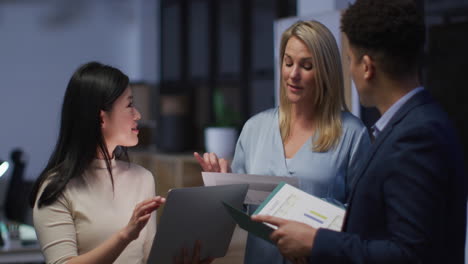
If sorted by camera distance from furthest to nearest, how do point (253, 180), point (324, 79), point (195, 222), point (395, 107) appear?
point (324, 79)
point (253, 180)
point (195, 222)
point (395, 107)

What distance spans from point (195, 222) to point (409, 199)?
664 millimetres

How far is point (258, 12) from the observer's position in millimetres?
5824

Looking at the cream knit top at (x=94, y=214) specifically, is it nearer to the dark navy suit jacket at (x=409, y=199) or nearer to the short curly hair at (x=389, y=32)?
the dark navy suit jacket at (x=409, y=199)

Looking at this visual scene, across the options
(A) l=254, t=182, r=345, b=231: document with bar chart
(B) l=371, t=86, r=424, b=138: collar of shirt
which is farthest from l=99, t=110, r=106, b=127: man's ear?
(B) l=371, t=86, r=424, b=138: collar of shirt

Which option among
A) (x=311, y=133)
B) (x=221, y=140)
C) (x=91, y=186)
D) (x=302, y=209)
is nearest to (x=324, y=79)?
(x=311, y=133)

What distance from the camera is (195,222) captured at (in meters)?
1.76

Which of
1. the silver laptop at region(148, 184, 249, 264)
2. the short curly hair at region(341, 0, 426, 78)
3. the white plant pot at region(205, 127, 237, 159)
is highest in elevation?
the short curly hair at region(341, 0, 426, 78)

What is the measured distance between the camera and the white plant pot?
5.20 metres

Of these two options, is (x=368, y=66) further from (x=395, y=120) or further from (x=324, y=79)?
(x=324, y=79)

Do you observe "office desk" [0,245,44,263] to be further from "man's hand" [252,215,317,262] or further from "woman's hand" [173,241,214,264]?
"man's hand" [252,215,317,262]

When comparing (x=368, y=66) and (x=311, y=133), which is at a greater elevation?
(x=368, y=66)

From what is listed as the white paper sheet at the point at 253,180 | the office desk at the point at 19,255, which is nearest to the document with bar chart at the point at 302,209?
the white paper sheet at the point at 253,180

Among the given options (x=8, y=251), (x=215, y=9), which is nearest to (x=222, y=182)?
(x=8, y=251)

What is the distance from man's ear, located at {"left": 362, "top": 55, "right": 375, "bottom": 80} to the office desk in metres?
2.77
